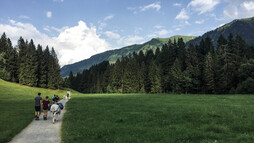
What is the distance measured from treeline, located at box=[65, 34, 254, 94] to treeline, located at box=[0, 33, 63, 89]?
116 feet

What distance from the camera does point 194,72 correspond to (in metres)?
69.2

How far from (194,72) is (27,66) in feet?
279

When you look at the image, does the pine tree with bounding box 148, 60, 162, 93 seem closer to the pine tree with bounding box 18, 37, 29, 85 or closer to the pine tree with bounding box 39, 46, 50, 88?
the pine tree with bounding box 39, 46, 50, 88

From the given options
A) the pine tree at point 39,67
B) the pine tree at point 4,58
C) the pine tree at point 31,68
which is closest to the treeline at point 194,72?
the pine tree at point 39,67

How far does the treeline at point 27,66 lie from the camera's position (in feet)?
284

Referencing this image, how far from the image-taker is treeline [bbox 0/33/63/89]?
3408 inches

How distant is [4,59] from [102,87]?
204ft

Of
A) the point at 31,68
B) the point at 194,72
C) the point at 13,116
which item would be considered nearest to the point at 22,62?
the point at 31,68

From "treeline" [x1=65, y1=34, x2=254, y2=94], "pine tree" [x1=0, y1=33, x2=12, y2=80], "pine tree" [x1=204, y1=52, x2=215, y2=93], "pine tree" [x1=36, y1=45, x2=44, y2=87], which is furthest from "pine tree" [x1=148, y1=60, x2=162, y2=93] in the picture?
"pine tree" [x1=0, y1=33, x2=12, y2=80]

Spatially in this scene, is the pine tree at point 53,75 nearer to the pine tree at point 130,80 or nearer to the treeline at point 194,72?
the treeline at point 194,72

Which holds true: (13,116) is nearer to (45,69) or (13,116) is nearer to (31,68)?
(31,68)

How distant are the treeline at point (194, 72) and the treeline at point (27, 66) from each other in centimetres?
3526

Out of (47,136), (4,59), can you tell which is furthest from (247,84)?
(4,59)

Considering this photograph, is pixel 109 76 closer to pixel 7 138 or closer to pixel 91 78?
pixel 91 78
